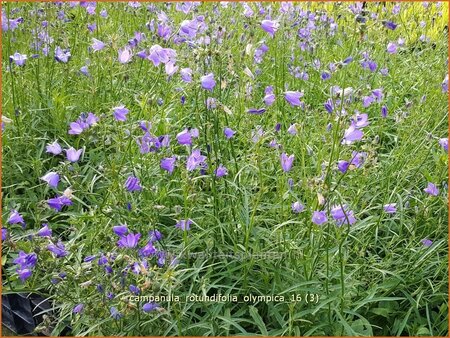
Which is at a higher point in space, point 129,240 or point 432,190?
point 432,190

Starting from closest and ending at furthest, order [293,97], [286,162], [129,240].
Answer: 1. [129,240]
2. [286,162]
3. [293,97]

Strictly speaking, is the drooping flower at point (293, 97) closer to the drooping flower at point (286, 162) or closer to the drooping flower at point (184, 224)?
the drooping flower at point (286, 162)

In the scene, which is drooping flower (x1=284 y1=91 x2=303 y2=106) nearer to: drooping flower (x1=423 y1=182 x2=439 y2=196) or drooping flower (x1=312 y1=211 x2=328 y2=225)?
drooping flower (x1=312 y1=211 x2=328 y2=225)

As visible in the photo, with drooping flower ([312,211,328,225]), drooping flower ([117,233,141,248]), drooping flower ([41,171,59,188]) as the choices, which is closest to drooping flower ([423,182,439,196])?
drooping flower ([312,211,328,225])

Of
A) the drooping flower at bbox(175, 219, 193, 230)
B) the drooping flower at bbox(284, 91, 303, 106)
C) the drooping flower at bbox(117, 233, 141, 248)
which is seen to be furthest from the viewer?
the drooping flower at bbox(284, 91, 303, 106)

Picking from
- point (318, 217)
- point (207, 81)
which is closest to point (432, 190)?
point (318, 217)

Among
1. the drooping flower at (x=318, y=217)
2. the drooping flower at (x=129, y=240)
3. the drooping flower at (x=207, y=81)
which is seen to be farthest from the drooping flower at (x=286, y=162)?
the drooping flower at (x=129, y=240)

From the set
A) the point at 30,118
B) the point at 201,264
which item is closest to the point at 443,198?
the point at 201,264

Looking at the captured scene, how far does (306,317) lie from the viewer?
211 cm

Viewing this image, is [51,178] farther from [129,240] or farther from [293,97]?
[293,97]

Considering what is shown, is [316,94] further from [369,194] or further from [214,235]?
[214,235]

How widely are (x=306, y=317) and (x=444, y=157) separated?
39.0 inches

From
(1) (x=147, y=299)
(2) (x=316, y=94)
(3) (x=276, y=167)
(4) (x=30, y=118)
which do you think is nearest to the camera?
(1) (x=147, y=299)

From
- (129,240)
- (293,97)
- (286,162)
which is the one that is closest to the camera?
(129,240)
